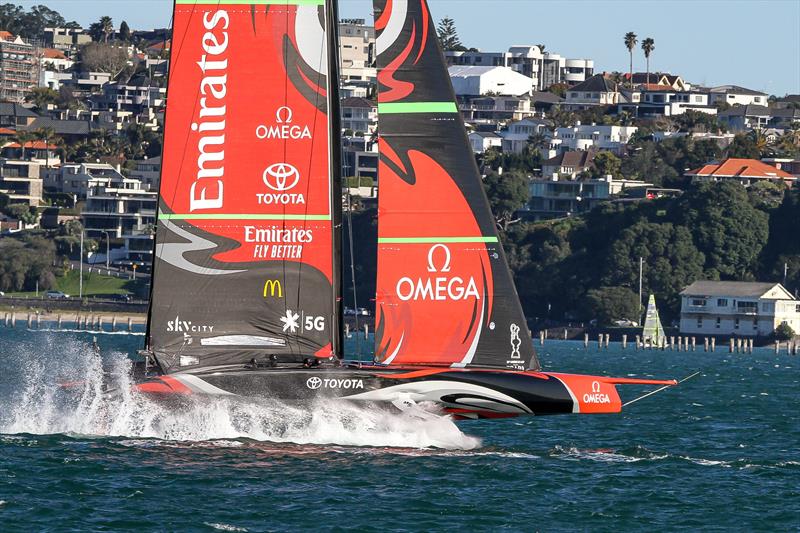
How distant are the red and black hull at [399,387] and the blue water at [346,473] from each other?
378mm

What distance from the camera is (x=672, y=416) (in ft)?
123

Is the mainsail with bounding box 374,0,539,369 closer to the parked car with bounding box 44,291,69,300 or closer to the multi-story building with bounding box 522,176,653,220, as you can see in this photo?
the parked car with bounding box 44,291,69,300

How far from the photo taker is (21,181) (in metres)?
157

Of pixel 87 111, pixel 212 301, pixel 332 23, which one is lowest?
pixel 212 301

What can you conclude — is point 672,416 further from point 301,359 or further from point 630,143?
point 630,143

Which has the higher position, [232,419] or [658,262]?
[658,262]

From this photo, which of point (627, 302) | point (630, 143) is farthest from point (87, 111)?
point (627, 302)

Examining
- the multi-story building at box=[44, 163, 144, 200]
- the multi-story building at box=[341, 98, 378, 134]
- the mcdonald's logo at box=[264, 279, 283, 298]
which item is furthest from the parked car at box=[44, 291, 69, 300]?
the mcdonald's logo at box=[264, 279, 283, 298]

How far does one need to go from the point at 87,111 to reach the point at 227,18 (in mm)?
172339

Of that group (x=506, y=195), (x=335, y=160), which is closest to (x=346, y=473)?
(x=335, y=160)

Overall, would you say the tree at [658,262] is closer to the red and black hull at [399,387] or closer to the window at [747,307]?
the window at [747,307]

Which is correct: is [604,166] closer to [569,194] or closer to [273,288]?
[569,194]

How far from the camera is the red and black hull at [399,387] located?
76.8 feet

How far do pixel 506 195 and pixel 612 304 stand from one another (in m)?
23.2
